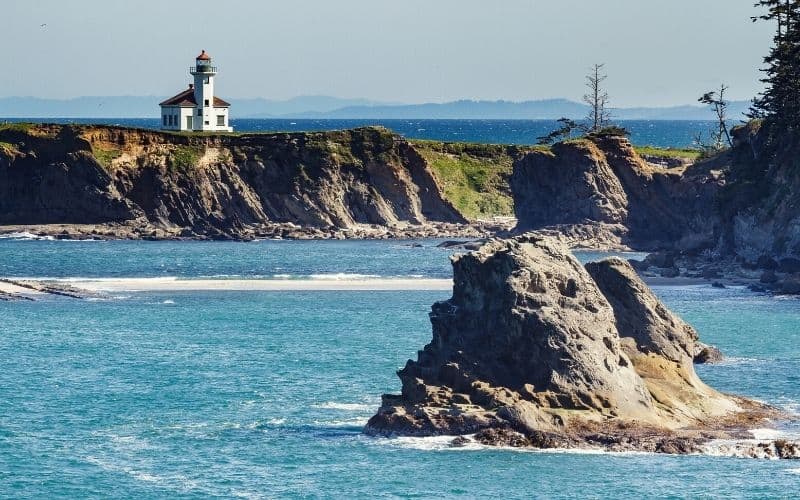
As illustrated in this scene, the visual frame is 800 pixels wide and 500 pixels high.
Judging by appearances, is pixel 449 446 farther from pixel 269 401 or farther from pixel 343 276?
pixel 343 276

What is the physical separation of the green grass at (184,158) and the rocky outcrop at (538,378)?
91.0 metres

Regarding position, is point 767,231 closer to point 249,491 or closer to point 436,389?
point 436,389

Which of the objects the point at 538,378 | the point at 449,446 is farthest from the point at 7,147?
the point at 449,446

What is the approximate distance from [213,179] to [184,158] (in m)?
3.97

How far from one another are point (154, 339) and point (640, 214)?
68719 mm

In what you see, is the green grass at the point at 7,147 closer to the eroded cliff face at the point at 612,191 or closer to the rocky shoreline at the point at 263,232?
the rocky shoreline at the point at 263,232

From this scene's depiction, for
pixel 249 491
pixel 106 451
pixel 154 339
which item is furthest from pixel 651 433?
pixel 154 339

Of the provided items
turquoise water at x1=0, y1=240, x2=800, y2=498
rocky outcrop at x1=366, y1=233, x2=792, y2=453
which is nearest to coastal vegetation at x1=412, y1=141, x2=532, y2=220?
turquoise water at x1=0, y1=240, x2=800, y2=498

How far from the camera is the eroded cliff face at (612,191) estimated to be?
12912 centimetres

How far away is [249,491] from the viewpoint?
142 feet

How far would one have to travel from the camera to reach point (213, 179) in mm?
140875

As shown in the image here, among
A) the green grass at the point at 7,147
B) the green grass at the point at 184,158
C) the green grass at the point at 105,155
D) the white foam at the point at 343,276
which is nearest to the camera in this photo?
the white foam at the point at 343,276

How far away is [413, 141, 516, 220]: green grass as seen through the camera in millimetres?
151000

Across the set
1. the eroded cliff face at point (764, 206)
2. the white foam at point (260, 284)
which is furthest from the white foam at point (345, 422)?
the eroded cliff face at point (764, 206)
